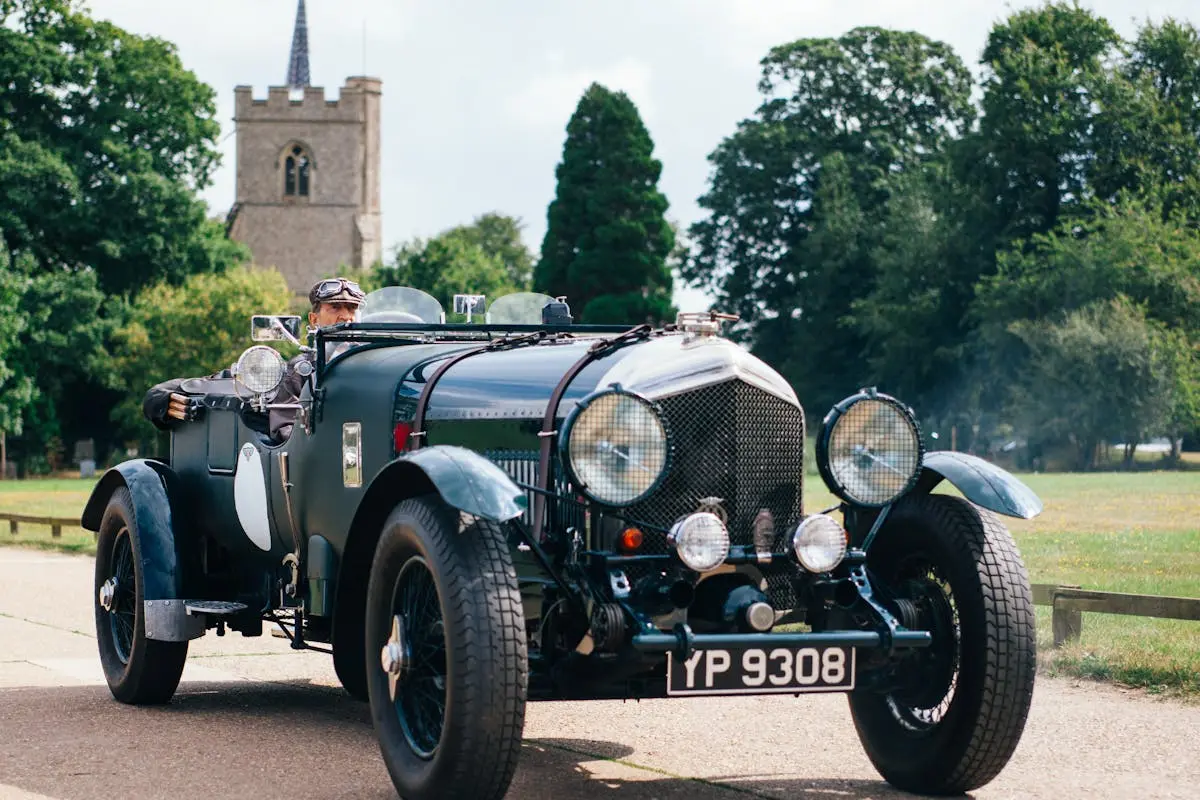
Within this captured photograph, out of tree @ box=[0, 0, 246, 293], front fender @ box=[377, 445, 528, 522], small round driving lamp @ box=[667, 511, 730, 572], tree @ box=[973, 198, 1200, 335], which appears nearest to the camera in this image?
front fender @ box=[377, 445, 528, 522]

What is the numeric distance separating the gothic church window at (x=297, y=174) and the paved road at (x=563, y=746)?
251 feet

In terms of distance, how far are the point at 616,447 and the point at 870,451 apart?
3.38 ft

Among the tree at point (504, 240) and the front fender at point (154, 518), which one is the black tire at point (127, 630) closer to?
the front fender at point (154, 518)

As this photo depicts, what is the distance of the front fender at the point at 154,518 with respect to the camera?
7.84 m

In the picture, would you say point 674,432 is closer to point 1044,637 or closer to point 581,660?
point 581,660

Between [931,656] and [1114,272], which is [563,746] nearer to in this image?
[931,656]

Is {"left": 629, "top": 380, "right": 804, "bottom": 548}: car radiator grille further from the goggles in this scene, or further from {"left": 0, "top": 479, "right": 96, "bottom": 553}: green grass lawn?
{"left": 0, "top": 479, "right": 96, "bottom": 553}: green grass lawn

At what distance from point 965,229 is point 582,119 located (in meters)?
19.9

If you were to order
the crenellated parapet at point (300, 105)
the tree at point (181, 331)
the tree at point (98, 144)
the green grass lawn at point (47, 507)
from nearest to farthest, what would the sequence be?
the green grass lawn at point (47, 507) → the tree at point (98, 144) → the tree at point (181, 331) → the crenellated parapet at point (300, 105)

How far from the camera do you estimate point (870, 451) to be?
595cm

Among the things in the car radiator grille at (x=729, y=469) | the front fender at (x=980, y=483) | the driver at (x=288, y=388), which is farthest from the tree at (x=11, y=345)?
the car radiator grille at (x=729, y=469)

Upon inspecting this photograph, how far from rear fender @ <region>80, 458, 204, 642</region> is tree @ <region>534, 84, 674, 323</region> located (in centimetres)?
5835

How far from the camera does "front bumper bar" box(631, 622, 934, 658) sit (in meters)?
5.15

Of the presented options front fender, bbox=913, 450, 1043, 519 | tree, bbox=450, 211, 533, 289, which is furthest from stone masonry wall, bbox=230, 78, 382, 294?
front fender, bbox=913, 450, 1043, 519
